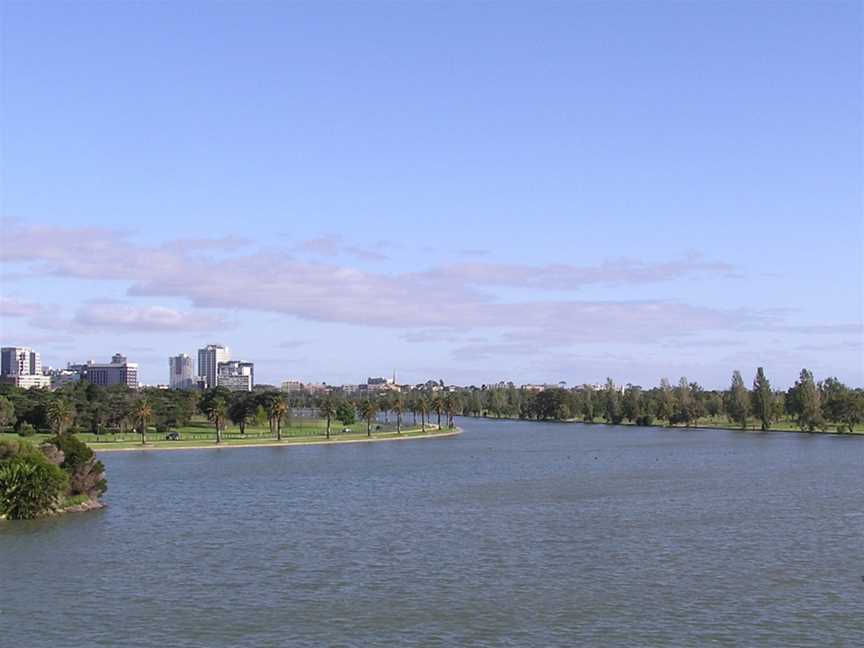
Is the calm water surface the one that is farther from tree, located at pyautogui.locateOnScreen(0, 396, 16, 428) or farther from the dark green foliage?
tree, located at pyautogui.locateOnScreen(0, 396, 16, 428)

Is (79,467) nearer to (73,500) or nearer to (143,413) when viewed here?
(73,500)

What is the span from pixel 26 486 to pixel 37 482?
85 centimetres

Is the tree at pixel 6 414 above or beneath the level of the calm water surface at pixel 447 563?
above

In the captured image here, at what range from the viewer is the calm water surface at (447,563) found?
42969 mm

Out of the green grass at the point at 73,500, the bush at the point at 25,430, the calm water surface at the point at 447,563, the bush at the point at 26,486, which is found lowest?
the calm water surface at the point at 447,563

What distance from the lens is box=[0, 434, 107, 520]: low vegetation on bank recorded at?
7806cm

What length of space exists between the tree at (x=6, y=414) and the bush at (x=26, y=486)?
105260 mm

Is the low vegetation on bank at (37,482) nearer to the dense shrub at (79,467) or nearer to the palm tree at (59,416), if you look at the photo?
the dense shrub at (79,467)

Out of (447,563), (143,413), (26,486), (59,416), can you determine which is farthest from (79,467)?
(143,413)

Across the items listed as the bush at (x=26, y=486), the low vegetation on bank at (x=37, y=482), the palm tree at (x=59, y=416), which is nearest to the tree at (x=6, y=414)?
the palm tree at (x=59, y=416)

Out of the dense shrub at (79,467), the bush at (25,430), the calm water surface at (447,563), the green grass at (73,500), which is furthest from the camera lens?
the bush at (25,430)

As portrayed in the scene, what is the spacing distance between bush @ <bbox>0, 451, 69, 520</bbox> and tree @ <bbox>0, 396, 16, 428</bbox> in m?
105

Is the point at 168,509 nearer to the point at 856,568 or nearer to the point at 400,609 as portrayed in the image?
Result: the point at 400,609

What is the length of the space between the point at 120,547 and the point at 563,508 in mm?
35567
